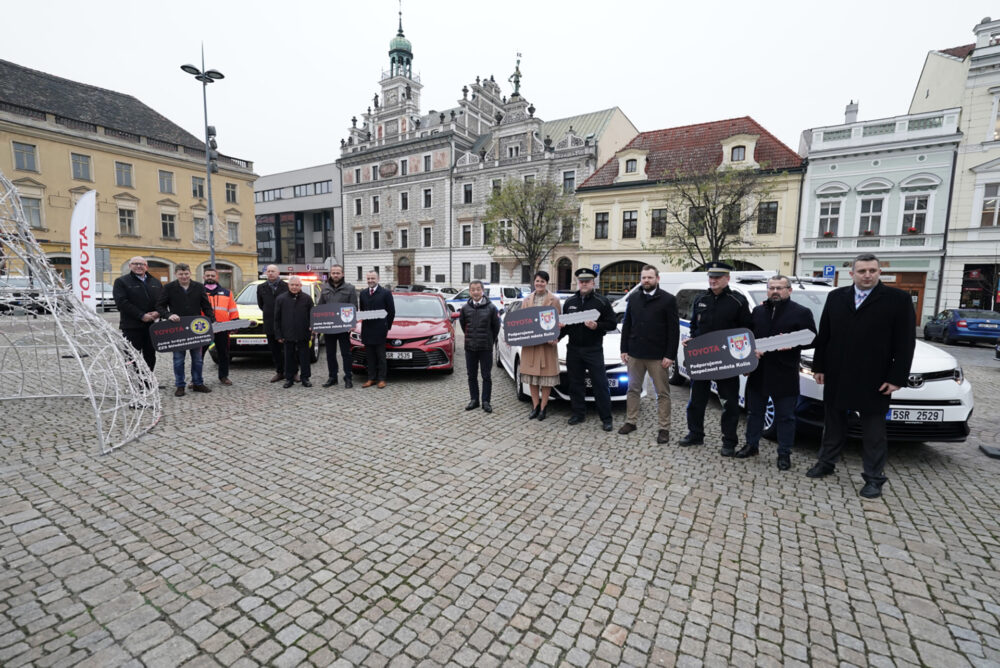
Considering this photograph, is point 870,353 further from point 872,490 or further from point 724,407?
point 724,407

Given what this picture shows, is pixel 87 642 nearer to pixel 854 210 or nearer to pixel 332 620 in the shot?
pixel 332 620

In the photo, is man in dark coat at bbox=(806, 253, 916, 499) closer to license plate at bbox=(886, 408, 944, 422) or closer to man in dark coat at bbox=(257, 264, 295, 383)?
license plate at bbox=(886, 408, 944, 422)

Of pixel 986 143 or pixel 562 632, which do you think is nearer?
pixel 562 632

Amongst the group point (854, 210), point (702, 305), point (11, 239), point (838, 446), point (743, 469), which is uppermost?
point (854, 210)

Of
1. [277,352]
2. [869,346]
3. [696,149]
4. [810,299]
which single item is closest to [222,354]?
[277,352]

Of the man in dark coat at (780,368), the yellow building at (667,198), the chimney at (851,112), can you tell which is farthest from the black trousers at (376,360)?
the chimney at (851,112)

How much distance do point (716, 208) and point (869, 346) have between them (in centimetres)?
2270

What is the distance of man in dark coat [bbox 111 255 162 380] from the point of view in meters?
6.63

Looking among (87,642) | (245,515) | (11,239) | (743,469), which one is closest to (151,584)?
(87,642)

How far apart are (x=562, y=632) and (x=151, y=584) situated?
239cm

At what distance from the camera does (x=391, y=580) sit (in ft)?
9.34

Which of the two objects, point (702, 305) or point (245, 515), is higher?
point (702, 305)

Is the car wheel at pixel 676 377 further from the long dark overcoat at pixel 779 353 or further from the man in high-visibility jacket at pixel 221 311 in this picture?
the man in high-visibility jacket at pixel 221 311

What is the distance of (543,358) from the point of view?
616 centimetres
